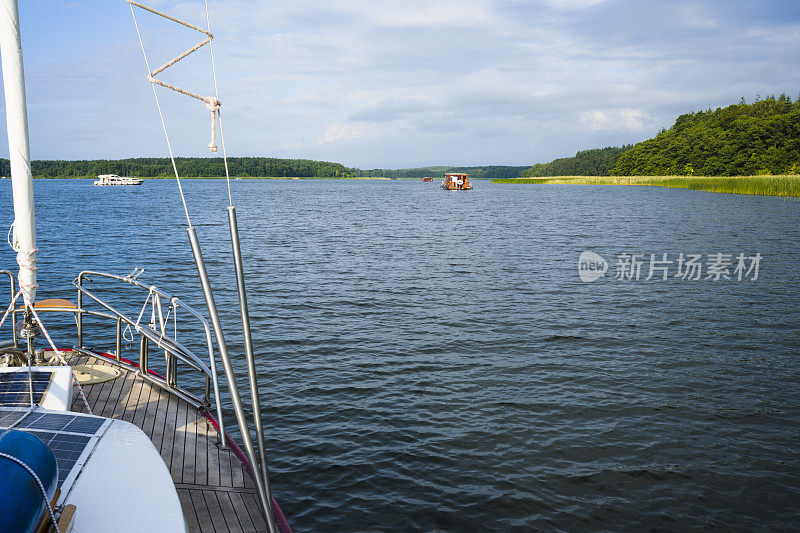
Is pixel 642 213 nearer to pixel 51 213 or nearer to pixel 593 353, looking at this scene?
pixel 593 353

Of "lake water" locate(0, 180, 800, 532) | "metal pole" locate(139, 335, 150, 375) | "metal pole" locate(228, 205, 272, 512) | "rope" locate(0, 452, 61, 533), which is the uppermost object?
"metal pole" locate(228, 205, 272, 512)

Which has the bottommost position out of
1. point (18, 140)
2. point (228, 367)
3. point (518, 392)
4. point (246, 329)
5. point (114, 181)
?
point (518, 392)

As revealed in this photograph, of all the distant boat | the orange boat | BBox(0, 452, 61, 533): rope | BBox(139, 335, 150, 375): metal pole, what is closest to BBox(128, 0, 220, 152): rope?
BBox(0, 452, 61, 533): rope

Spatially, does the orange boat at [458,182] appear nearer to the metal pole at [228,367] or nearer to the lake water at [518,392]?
the lake water at [518,392]

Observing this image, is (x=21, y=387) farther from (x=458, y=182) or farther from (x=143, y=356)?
(x=458, y=182)

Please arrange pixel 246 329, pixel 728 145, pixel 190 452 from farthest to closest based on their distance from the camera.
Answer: pixel 728 145 → pixel 190 452 → pixel 246 329

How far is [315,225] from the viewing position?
4956cm

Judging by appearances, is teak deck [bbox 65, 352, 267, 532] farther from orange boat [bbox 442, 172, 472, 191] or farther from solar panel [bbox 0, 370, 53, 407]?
orange boat [bbox 442, 172, 472, 191]

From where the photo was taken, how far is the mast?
7250 millimetres

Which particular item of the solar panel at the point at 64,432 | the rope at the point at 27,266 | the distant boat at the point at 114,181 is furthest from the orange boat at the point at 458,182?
the solar panel at the point at 64,432

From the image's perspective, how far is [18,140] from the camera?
295 inches

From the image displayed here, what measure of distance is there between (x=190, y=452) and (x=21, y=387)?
2.06 meters

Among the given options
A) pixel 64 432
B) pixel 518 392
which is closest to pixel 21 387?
pixel 64 432

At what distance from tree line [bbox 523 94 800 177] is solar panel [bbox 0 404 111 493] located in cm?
12559
